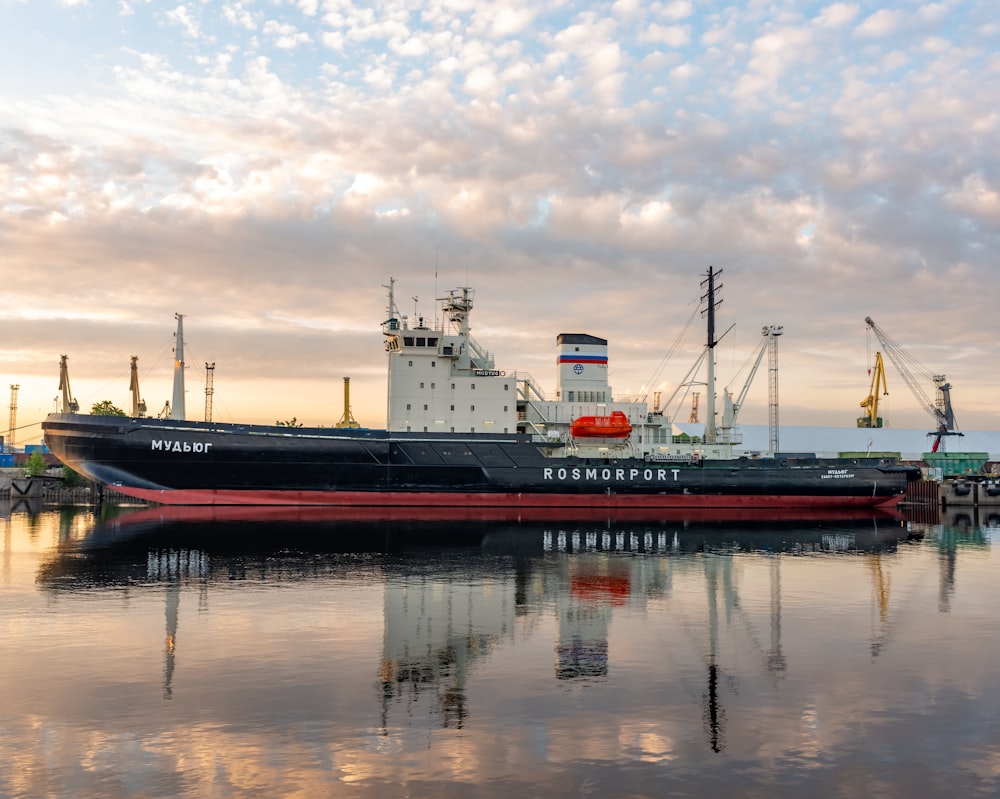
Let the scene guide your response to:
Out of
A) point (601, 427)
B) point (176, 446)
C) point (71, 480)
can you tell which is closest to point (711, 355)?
point (601, 427)

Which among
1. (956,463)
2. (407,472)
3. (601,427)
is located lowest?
(956,463)

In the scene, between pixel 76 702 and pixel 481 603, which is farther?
pixel 481 603

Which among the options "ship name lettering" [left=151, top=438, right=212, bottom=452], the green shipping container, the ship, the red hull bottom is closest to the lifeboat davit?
the ship

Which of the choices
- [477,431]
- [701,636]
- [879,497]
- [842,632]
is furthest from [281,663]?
[879,497]

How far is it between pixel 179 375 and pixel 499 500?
25861 millimetres

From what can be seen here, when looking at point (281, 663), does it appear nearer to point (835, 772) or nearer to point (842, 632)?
point (835, 772)

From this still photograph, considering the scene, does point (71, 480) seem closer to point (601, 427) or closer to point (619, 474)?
point (601, 427)

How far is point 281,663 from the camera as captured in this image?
17.2m

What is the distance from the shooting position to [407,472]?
184 ft

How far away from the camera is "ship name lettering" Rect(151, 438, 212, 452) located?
53.8m

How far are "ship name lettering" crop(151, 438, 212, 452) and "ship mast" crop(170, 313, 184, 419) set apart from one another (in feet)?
13.0

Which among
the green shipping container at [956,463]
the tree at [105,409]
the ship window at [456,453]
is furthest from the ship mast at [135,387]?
the green shipping container at [956,463]

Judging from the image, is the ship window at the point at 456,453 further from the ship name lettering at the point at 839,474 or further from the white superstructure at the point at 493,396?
the ship name lettering at the point at 839,474

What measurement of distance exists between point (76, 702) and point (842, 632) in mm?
18141
